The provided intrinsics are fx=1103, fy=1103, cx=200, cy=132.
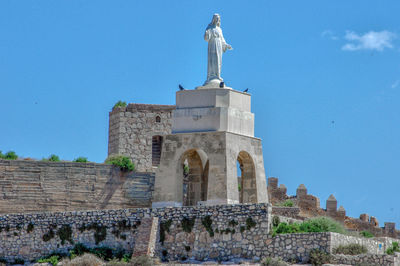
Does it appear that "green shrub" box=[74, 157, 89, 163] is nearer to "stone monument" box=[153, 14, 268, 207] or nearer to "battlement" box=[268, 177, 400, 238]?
"stone monument" box=[153, 14, 268, 207]

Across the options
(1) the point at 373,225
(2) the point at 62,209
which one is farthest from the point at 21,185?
(1) the point at 373,225

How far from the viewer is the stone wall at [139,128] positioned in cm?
4950

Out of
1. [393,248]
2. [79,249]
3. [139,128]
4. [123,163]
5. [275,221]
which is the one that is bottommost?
[79,249]

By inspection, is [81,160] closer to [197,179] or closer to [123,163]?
[123,163]

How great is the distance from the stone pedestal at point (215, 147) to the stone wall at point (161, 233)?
1714 mm

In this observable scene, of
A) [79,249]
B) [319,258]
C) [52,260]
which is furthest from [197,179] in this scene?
[319,258]

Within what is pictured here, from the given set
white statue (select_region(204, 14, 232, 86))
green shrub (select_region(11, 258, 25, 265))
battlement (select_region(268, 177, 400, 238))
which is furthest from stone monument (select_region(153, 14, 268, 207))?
battlement (select_region(268, 177, 400, 238))

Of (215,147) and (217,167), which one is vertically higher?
(215,147)

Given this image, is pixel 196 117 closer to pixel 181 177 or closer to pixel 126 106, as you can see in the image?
pixel 181 177

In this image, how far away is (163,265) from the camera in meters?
35.6

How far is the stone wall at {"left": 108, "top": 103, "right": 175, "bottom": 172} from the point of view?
162 feet

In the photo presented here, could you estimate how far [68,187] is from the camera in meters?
44.0

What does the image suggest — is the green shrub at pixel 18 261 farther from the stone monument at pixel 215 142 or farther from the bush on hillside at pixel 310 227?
the bush on hillside at pixel 310 227

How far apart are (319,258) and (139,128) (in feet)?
56.5
